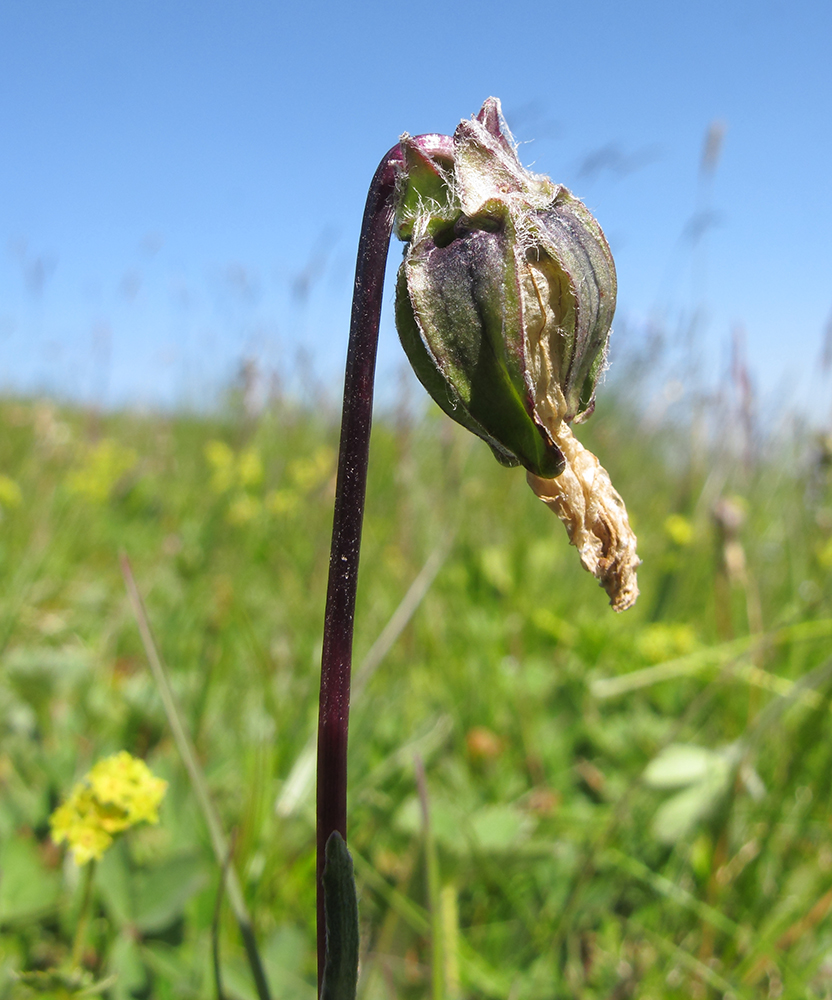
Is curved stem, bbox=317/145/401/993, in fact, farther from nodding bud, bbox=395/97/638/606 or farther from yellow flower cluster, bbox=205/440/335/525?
yellow flower cluster, bbox=205/440/335/525

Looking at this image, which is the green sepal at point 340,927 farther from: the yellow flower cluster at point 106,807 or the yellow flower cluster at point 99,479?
the yellow flower cluster at point 99,479

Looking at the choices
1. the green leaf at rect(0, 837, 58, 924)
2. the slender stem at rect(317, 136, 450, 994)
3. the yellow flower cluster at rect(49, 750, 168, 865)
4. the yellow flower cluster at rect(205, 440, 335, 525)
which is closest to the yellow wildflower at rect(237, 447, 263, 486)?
the yellow flower cluster at rect(205, 440, 335, 525)

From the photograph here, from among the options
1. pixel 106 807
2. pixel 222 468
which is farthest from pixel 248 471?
pixel 106 807

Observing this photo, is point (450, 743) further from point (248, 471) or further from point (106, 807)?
point (248, 471)

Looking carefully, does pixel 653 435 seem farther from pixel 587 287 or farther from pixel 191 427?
pixel 587 287

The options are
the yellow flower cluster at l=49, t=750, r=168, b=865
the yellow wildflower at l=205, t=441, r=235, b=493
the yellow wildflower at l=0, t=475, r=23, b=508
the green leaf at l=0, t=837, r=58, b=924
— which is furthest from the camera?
the yellow wildflower at l=205, t=441, r=235, b=493

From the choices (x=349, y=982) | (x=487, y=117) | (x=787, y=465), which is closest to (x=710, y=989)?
(x=349, y=982)
